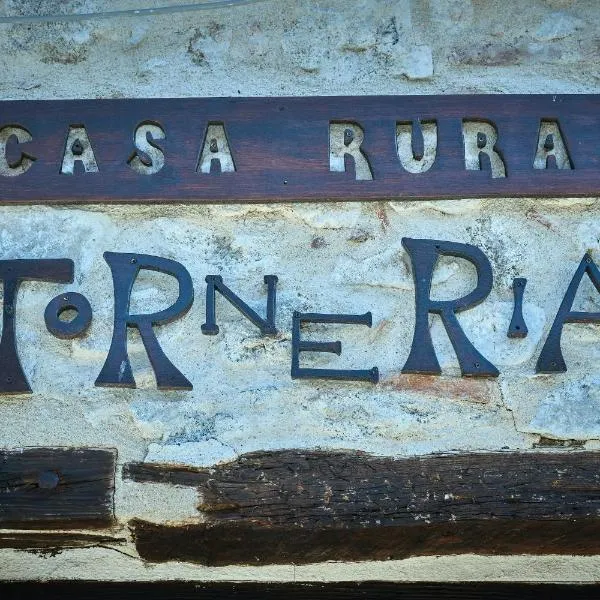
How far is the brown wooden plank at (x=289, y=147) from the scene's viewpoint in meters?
2.06

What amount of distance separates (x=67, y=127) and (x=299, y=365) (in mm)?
707

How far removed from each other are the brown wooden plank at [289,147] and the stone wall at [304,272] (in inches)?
1.4

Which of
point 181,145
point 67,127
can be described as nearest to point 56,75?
point 67,127

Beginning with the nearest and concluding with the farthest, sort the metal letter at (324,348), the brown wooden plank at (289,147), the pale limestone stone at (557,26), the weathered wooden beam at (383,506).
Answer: the weathered wooden beam at (383,506), the metal letter at (324,348), the brown wooden plank at (289,147), the pale limestone stone at (557,26)

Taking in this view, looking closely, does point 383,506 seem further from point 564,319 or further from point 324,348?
point 564,319

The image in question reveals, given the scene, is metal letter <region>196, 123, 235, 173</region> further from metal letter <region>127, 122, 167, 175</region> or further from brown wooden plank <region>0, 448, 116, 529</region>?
brown wooden plank <region>0, 448, 116, 529</region>

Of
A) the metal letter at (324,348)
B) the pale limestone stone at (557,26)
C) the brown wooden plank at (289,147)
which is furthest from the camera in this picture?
the pale limestone stone at (557,26)

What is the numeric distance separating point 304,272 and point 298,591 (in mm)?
618

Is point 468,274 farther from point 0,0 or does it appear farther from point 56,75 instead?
point 0,0

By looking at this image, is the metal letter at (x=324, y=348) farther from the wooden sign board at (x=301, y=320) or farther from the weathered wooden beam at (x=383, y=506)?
the weathered wooden beam at (x=383, y=506)

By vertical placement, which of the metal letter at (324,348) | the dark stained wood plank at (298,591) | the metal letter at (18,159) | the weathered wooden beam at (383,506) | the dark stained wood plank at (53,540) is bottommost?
the dark stained wood plank at (298,591)

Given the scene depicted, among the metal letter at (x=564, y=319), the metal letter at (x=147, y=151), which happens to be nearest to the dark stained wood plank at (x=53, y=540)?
the metal letter at (x=147, y=151)

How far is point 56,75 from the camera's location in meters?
Result: 2.20

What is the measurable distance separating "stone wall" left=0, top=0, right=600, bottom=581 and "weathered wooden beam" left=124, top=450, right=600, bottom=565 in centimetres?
4
